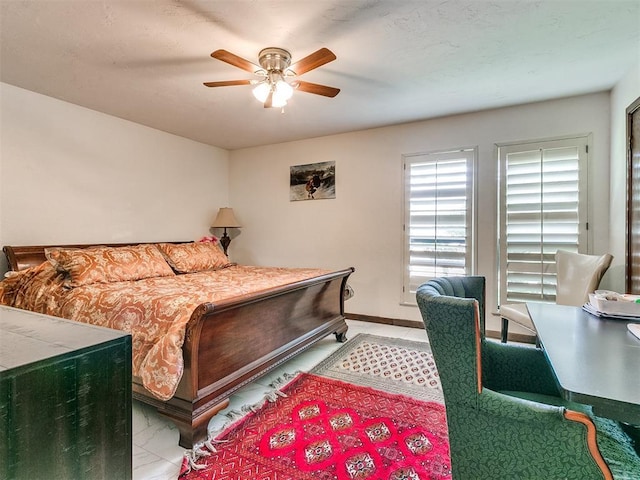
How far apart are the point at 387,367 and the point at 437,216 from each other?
1.92 meters

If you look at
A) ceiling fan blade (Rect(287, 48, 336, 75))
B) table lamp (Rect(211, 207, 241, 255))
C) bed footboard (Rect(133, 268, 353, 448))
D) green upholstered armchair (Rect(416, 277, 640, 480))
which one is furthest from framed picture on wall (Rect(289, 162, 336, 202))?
green upholstered armchair (Rect(416, 277, 640, 480))

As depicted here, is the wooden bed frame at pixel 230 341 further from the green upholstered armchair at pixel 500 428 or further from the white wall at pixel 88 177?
the green upholstered armchair at pixel 500 428

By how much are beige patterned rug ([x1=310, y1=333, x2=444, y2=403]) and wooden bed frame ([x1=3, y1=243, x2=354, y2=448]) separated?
314 mm

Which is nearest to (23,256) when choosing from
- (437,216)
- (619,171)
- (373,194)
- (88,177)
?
(88,177)

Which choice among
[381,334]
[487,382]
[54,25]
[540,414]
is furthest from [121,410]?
[381,334]

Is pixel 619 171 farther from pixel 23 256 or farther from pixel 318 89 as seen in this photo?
pixel 23 256

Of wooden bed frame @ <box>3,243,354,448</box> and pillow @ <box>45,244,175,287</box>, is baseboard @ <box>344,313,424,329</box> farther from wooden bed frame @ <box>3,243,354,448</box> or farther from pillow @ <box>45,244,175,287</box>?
pillow @ <box>45,244,175,287</box>

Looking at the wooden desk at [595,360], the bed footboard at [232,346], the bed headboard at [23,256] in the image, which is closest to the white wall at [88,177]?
the bed headboard at [23,256]

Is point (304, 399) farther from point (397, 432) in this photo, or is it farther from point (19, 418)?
point (19, 418)

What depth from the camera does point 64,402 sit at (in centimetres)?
61

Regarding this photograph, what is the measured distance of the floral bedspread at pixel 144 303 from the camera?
1.70 m

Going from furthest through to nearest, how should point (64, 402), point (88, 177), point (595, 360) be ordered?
point (88, 177) < point (595, 360) < point (64, 402)

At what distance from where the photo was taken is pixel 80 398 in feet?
2.06

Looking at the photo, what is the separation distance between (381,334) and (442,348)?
267 cm
